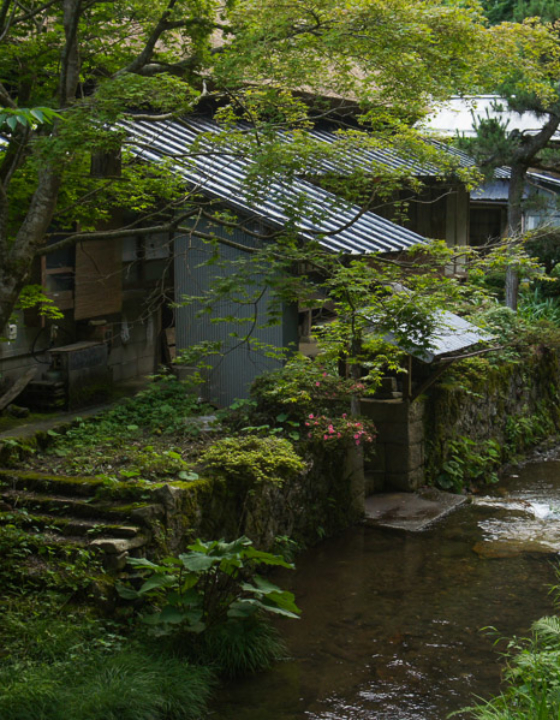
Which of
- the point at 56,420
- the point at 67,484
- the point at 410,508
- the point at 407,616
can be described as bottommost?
the point at 407,616

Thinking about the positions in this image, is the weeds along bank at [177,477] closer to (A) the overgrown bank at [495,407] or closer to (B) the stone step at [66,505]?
(B) the stone step at [66,505]

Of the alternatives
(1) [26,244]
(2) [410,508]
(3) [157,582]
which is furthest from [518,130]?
(3) [157,582]

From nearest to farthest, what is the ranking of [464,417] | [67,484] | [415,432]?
[67,484]
[415,432]
[464,417]

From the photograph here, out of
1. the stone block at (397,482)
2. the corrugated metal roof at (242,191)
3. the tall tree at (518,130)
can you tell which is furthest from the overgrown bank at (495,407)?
the corrugated metal roof at (242,191)

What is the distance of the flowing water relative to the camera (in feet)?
24.1

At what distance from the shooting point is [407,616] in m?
9.27

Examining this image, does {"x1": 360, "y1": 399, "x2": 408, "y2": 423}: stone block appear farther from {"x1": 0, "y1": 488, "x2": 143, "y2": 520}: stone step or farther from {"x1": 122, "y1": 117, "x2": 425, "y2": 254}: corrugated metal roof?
{"x1": 0, "y1": 488, "x2": 143, "y2": 520}: stone step

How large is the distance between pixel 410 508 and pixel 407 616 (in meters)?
3.71

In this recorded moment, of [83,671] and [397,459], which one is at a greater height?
[397,459]

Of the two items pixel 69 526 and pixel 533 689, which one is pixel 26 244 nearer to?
pixel 69 526

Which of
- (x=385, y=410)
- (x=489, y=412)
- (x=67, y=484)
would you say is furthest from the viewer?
(x=489, y=412)

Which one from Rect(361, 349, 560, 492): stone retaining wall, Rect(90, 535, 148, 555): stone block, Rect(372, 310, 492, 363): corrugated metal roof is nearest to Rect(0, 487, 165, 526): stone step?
Rect(90, 535, 148, 555): stone block

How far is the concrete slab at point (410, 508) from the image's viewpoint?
1223 centimetres

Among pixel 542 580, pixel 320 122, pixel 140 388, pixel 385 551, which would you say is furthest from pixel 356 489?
pixel 320 122
